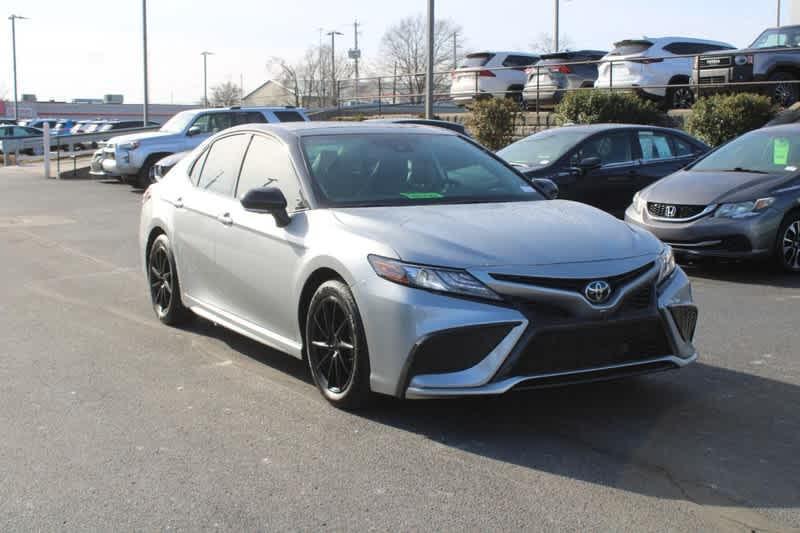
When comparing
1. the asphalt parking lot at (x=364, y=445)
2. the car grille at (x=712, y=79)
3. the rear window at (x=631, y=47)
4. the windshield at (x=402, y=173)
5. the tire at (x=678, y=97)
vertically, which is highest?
the rear window at (x=631, y=47)

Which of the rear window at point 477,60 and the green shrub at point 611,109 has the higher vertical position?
the rear window at point 477,60

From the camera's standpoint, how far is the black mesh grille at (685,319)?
5.18 m

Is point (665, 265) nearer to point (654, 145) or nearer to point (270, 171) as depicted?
point (270, 171)

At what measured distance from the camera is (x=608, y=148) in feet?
43.9

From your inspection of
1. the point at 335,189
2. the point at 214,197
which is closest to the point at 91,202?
the point at 214,197

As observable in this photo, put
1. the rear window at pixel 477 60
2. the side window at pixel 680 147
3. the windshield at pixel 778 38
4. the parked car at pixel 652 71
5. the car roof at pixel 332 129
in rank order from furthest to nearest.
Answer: the rear window at pixel 477 60 < the parked car at pixel 652 71 < the windshield at pixel 778 38 < the side window at pixel 680 147 < the car roof at pixel 332 129

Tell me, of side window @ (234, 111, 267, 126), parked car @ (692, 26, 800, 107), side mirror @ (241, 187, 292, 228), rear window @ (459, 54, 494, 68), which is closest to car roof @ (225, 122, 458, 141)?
side mirror @ (241, 187, 292, 228)

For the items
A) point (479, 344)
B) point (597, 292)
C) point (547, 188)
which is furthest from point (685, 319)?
point (547, 188)

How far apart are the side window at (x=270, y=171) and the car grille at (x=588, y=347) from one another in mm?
1764

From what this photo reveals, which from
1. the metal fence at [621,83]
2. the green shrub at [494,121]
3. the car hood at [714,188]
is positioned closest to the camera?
the car hood at [714,188]

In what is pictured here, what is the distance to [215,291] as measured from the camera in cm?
662

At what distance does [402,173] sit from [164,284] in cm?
241

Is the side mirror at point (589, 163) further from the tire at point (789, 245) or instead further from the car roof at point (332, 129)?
the car roof at point (332, 129)

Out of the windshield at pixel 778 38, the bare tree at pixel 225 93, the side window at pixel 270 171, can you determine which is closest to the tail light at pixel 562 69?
the windshield at pixel 778 38
